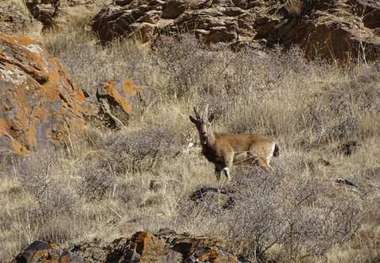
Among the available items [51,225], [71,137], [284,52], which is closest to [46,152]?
[71,137]

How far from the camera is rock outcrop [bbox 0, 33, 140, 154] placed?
10.1 metres

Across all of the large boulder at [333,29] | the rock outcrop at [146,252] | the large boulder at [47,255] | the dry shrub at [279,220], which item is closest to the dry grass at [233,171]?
the dry shrub at [279,220]

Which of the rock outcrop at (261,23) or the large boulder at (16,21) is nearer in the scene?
the rock outcrop at (261,23)

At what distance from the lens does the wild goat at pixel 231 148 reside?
8.95 metres

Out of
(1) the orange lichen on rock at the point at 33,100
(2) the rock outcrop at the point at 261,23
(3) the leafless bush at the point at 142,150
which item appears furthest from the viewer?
(2) the rock outcrop at the point at 261,23

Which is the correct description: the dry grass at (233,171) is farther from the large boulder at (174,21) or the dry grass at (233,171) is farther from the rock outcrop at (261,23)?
the large boulder at (174,21)

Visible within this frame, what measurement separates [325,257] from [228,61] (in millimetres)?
7936

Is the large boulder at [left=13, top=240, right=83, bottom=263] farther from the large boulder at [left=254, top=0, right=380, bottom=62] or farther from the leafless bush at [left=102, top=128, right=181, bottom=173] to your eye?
the large boulder at [left=254, top=0, right=380, bottom=62]

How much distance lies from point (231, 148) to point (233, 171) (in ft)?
1.05

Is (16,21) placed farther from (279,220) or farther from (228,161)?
(279,220)

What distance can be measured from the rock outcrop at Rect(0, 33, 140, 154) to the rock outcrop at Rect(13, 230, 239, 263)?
436 cm

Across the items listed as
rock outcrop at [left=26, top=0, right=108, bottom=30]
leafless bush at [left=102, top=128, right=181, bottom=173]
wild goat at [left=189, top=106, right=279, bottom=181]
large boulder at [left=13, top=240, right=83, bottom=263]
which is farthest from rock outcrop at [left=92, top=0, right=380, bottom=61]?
large boulder at [left=13, top=240, right=83, bottom=263]

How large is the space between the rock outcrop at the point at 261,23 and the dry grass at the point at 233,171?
0.62 metres

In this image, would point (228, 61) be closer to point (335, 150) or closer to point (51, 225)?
point (335, 150)
